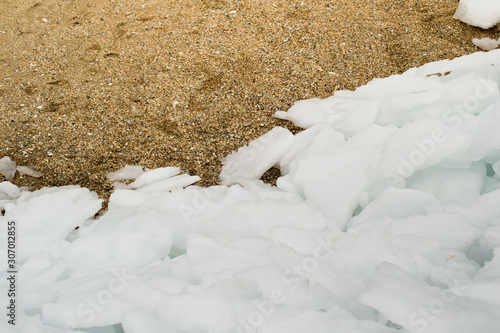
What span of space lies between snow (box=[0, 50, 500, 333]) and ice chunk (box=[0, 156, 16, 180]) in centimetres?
14

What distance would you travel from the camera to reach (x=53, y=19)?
3.53 meters

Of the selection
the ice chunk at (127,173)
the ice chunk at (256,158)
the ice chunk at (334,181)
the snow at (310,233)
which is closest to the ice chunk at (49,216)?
the snow at (310,233)

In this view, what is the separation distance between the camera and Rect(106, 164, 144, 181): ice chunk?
7.90ft

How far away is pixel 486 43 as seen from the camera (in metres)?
3.17

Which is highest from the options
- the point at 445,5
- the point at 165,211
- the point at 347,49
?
the point at 445,5

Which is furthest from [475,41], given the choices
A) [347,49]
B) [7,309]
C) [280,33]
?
[7,309]

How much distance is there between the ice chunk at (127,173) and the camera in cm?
241

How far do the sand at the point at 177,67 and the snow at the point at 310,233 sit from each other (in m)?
0.21

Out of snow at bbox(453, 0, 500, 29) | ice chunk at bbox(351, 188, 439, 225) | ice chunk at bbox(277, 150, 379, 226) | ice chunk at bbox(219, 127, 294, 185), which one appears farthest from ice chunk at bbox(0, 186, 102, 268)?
snow at bbox(453, 0, 500, 29)

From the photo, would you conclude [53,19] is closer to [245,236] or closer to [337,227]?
[245,236]

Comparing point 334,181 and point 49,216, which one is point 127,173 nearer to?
point 49,216

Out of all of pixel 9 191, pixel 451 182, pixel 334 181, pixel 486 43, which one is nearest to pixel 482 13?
pixel 486 43

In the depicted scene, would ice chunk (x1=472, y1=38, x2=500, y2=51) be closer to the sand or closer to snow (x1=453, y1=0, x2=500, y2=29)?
the sand

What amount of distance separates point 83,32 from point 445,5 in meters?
3.10
